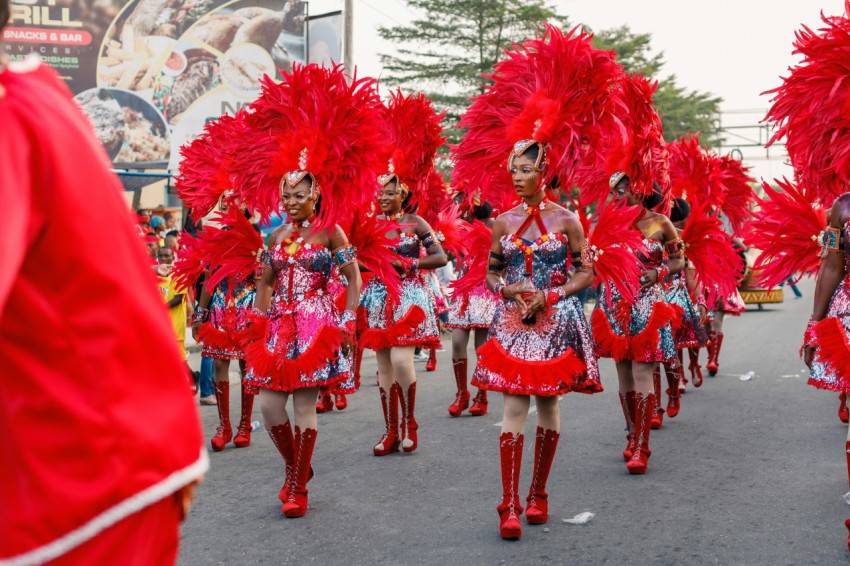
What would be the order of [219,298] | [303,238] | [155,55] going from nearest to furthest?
1. [303,238]
2. [219,298]
3. [155,55]

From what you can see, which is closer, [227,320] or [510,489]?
[510,489]

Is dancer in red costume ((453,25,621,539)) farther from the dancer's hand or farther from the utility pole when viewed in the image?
the utility pole

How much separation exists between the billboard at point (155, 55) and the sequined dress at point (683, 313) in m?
17.3

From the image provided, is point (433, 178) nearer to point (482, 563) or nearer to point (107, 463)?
point (482, 563)

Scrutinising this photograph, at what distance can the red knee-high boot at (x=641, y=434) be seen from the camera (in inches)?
Answer: 285

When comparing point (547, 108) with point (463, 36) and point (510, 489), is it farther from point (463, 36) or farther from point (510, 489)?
point (463, 36)

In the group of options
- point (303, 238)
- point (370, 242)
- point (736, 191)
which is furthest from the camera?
point (736, 191)

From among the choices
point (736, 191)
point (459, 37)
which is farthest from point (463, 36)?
point (736, 191)

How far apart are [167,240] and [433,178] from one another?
4438 millimetres

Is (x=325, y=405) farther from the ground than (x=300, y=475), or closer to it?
closer to it

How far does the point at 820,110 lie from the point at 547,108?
160 centimetres

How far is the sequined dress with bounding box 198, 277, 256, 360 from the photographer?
27.8ft

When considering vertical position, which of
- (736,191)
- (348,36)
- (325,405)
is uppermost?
(348,36)

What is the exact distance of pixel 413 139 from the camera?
930cm
